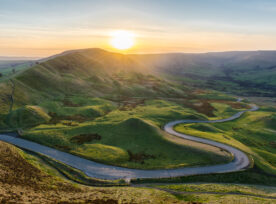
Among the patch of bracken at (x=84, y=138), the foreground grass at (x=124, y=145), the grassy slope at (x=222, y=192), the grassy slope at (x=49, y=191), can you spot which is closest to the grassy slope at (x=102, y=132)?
the foreground grass at (x=124, y=145)

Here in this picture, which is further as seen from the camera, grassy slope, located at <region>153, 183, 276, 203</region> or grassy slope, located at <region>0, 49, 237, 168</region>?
grassy slope, located at <region>0, 49, 237, 168</region>

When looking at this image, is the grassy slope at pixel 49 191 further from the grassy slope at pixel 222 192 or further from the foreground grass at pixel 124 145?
the foreground grass at pixel 124 145

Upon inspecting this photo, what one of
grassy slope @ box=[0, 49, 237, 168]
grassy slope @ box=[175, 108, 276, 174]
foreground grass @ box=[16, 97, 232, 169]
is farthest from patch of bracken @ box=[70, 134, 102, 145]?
grassy slope @ box=[175, 108, 276, 174]

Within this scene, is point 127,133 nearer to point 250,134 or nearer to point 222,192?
point 222,192

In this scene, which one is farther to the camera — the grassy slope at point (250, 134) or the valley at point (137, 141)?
the grassy slope at point (250, 134)

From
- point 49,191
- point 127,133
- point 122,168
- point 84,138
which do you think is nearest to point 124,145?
point 127,133

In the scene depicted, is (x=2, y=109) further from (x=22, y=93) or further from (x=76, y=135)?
(x=76, y=135)

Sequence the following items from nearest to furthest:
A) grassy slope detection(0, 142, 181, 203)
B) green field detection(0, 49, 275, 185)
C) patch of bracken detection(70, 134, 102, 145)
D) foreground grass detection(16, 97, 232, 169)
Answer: grassy slope detection(0, 142, 181, 203) < foreground grass detection(16, 97, 232, 169) < green field detection(0, 49, 275, 185) < patch of bracken detection(70, 134, 102, 145)

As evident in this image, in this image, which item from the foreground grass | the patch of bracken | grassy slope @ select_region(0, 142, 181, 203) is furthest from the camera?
the patch of bracken

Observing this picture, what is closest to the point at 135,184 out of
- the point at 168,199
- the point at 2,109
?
the point at 168,199

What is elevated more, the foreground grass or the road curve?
the foreground grass

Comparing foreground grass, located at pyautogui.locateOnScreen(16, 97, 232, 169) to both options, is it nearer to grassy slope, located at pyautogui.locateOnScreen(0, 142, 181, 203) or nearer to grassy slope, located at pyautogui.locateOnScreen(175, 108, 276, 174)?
grassy slope, located at pyautogui.locateOnScreen(175, 108, 276, 174)
